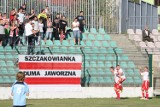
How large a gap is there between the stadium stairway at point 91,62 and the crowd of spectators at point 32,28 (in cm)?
49

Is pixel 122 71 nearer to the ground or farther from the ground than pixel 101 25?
nearer to the ground

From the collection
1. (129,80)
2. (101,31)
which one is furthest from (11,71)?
(101,31)

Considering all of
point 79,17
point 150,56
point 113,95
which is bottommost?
point 113,95

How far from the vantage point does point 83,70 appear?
30016 mm

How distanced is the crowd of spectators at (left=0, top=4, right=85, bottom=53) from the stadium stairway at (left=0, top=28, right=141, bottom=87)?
489mm

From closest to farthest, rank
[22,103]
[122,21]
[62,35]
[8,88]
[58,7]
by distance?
[22,103] < [8,88] < [62,35] < [58,7] < [122,21]

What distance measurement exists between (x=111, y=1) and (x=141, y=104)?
48.7 ft

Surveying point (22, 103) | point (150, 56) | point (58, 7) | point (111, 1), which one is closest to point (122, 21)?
point (111, 1)

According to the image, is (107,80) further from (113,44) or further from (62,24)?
(62,24)

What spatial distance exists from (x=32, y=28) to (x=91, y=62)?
358 centimetres

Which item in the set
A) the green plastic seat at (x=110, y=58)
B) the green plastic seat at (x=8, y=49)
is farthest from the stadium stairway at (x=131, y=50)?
the green plastic seat at (x=8, y=49)

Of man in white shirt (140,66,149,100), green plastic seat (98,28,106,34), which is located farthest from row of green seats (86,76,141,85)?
green plastic seat (98,28,106,34)

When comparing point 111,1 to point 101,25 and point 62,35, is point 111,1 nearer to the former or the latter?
point 101,25

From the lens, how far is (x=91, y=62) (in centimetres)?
3086
